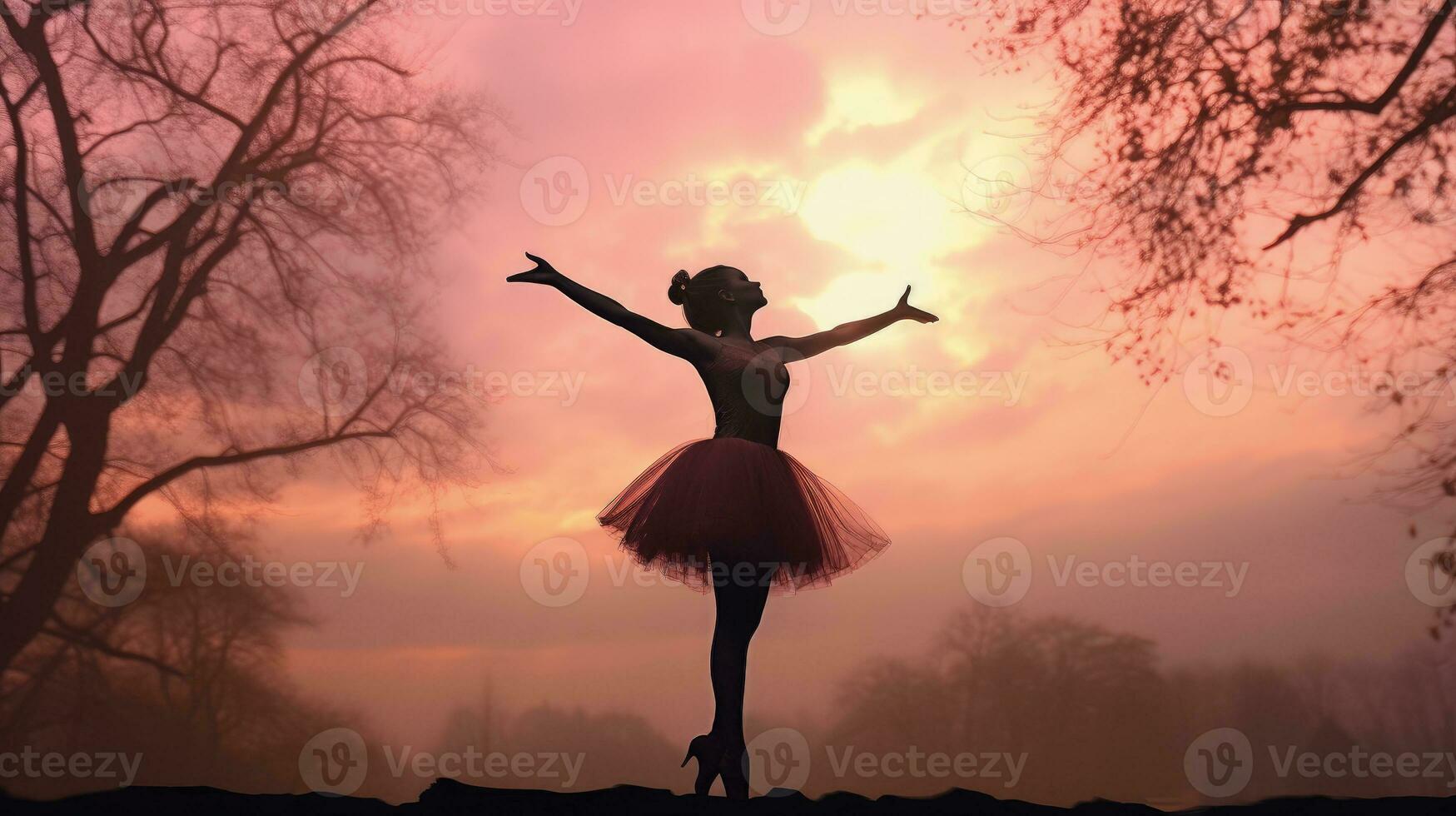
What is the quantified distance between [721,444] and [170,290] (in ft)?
17.9

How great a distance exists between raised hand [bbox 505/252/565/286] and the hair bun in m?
0.71

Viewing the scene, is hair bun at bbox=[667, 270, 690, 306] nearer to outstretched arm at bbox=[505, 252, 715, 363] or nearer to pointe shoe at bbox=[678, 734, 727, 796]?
outstretched arm at bbox=[505, 252, 715, 363]

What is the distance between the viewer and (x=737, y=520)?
14.4 feet

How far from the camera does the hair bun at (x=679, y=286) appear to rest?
16.6 ft

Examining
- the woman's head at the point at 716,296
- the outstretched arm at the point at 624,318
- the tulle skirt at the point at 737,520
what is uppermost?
the woman's head at the point at 716,296

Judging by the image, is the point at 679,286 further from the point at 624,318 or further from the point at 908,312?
the point at 908,312

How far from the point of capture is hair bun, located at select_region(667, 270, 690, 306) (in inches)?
200

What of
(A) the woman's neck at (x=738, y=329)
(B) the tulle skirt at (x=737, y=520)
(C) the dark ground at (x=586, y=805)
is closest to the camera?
(C) the dark ground at (x=586, y=805)

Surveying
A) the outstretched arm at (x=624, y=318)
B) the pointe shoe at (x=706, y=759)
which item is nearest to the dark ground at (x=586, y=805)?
the pointe shoe at (x=706, y=759)

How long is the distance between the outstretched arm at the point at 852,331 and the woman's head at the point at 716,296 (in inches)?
8.1

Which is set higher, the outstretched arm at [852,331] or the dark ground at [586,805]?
the outstretched arm at [852,331]

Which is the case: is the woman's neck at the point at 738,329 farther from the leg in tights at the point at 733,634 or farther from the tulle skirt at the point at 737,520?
the leg in tights at the point at 733,634

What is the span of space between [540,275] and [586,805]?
222 centimetres

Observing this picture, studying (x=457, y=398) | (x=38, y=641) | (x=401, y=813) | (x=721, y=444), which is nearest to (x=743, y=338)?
(x=721, y=444)
